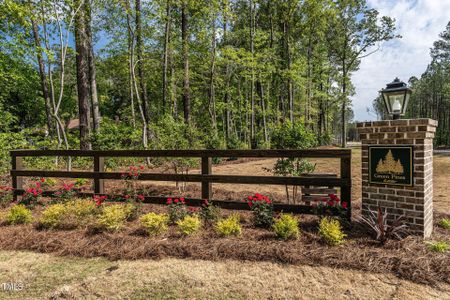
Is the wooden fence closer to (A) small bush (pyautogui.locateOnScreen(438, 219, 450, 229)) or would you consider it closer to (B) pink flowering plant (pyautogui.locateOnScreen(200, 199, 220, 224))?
(B) pink flowering plant (pyautogui.locateOnScreen(200, 199, 220, 224))

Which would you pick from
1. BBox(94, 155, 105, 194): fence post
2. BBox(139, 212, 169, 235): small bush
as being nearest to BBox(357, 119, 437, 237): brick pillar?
BBox(139, 212, 169, 235): small bush

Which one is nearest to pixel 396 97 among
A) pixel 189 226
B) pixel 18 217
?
pixel 189 226

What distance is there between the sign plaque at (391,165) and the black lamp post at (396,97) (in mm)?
562

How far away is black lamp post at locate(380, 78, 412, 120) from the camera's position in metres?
3.73

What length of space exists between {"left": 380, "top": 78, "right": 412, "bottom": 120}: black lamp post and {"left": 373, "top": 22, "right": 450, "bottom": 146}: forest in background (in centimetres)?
3084

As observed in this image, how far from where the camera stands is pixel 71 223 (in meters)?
4.27

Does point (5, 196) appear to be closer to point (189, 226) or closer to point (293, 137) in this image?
point (189, 226)

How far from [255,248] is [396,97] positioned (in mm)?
3033

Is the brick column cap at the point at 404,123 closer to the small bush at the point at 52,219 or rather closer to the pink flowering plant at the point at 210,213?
the pink flowering plant at the point at 210,213

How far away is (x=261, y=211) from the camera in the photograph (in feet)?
13.6

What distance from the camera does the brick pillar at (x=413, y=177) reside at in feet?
11.1

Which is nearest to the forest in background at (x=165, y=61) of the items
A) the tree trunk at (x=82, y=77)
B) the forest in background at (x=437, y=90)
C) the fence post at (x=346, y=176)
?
the tree trunk at (x=82, y=77)

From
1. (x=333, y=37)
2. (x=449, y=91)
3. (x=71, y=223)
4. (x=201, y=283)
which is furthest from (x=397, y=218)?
(x=449, y=91)

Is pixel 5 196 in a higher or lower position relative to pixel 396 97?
lower
